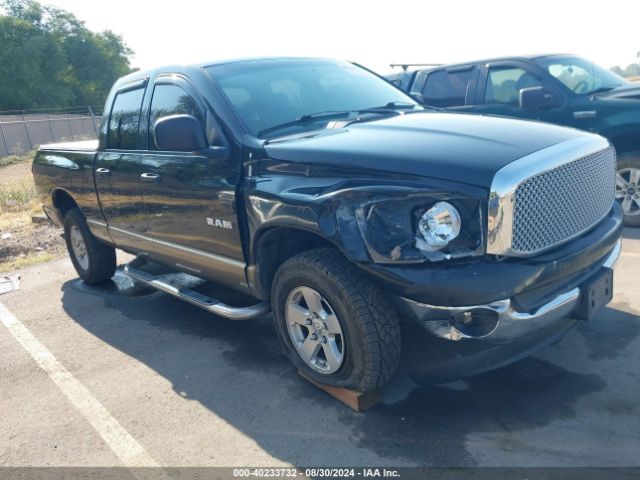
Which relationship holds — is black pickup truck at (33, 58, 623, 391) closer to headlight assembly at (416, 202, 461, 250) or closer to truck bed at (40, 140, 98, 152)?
headlight assembly at (416, 202, 461, 250)

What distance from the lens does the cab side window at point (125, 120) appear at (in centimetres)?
464

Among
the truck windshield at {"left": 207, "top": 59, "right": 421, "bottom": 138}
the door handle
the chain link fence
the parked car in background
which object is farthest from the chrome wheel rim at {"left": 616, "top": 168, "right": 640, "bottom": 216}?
the chain link fence

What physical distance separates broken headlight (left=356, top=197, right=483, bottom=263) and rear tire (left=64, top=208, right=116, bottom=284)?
3.89 m

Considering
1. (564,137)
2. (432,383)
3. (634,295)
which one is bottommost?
(634,295)

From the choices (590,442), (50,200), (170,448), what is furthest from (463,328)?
(50,200)

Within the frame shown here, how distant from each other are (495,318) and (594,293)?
0.69 metres

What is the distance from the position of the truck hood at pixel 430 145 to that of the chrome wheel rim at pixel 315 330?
76 centimetres

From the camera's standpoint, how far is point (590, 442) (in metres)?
2.74

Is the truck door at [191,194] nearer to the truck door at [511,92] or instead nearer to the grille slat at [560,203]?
the grille slat at [560,203]

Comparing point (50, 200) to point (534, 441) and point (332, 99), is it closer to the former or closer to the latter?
point (332, 99)

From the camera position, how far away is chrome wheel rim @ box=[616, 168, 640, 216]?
6184mm

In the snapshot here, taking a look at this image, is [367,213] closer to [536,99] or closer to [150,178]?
[150,178]

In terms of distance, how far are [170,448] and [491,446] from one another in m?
1.67

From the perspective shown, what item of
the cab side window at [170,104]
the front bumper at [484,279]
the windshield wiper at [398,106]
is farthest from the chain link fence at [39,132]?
the front bumper at [484,279]
